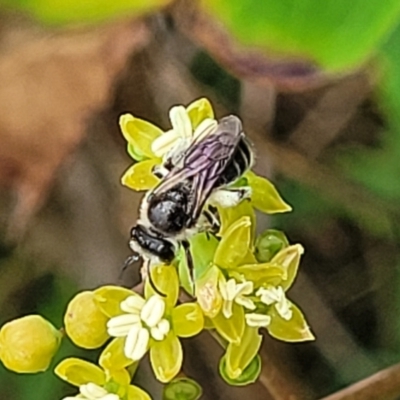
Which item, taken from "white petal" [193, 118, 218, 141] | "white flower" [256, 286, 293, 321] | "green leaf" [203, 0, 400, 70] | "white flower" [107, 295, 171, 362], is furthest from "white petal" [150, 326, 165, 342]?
"green leaf" [203, 0, 400, 70]

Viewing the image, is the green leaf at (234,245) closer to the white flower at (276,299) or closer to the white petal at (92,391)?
the white flower at (276,299)

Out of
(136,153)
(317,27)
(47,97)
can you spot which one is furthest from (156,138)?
(47,97)

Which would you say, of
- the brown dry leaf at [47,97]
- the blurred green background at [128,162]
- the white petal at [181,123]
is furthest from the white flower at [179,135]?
the brown dry leaf at [47,97]

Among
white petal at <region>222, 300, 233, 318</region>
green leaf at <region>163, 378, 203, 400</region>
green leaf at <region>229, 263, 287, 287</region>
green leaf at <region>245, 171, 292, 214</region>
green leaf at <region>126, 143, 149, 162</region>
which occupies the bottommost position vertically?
green leaf at <region>163, 378, 203, 400</region>

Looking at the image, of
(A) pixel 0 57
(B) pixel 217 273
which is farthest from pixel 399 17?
(A) pixel 0 57

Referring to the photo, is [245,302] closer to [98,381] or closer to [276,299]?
[276,299]

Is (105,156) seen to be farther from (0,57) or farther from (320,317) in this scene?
(320,317)

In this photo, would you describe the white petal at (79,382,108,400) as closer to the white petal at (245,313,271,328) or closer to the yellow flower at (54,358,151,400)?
the yellow flower at (54,358,151,400)
